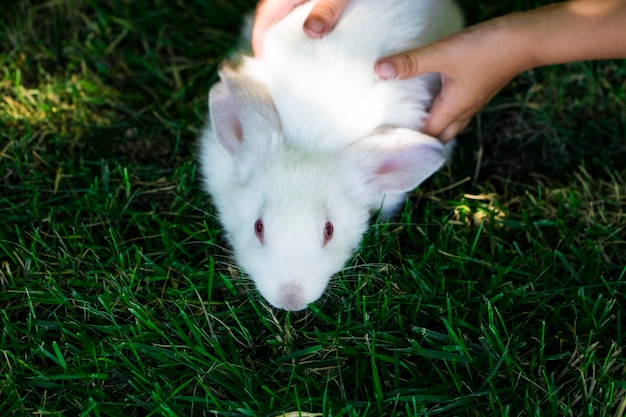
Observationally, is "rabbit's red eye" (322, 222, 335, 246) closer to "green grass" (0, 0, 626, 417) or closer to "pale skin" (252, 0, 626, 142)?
"green grass" (0, 0, 626, 417)

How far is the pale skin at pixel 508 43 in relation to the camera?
306 centimetres

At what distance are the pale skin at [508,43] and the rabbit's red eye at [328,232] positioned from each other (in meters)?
0.74

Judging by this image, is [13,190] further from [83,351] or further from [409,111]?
[409,111]

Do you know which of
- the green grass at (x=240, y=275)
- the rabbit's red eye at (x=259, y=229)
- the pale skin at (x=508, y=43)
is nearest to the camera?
the green grass at (x=240, y=275)

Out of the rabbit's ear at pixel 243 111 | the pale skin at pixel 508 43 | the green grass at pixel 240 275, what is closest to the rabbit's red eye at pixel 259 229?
the green grass at pixel 240 275

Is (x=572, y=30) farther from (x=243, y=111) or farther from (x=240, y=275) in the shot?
(x=240, y=275)

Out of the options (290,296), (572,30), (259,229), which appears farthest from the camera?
(572,30)

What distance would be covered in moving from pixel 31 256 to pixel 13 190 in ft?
1.79

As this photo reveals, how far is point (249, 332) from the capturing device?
9.78 feet

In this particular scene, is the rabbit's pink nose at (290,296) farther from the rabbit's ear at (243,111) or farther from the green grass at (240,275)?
the rabbit's ear at (243,111)

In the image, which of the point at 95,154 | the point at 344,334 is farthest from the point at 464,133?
the point at 95,154

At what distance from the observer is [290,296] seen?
279 cm

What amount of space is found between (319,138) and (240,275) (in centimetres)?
74

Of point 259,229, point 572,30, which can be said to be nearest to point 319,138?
point 259,229
